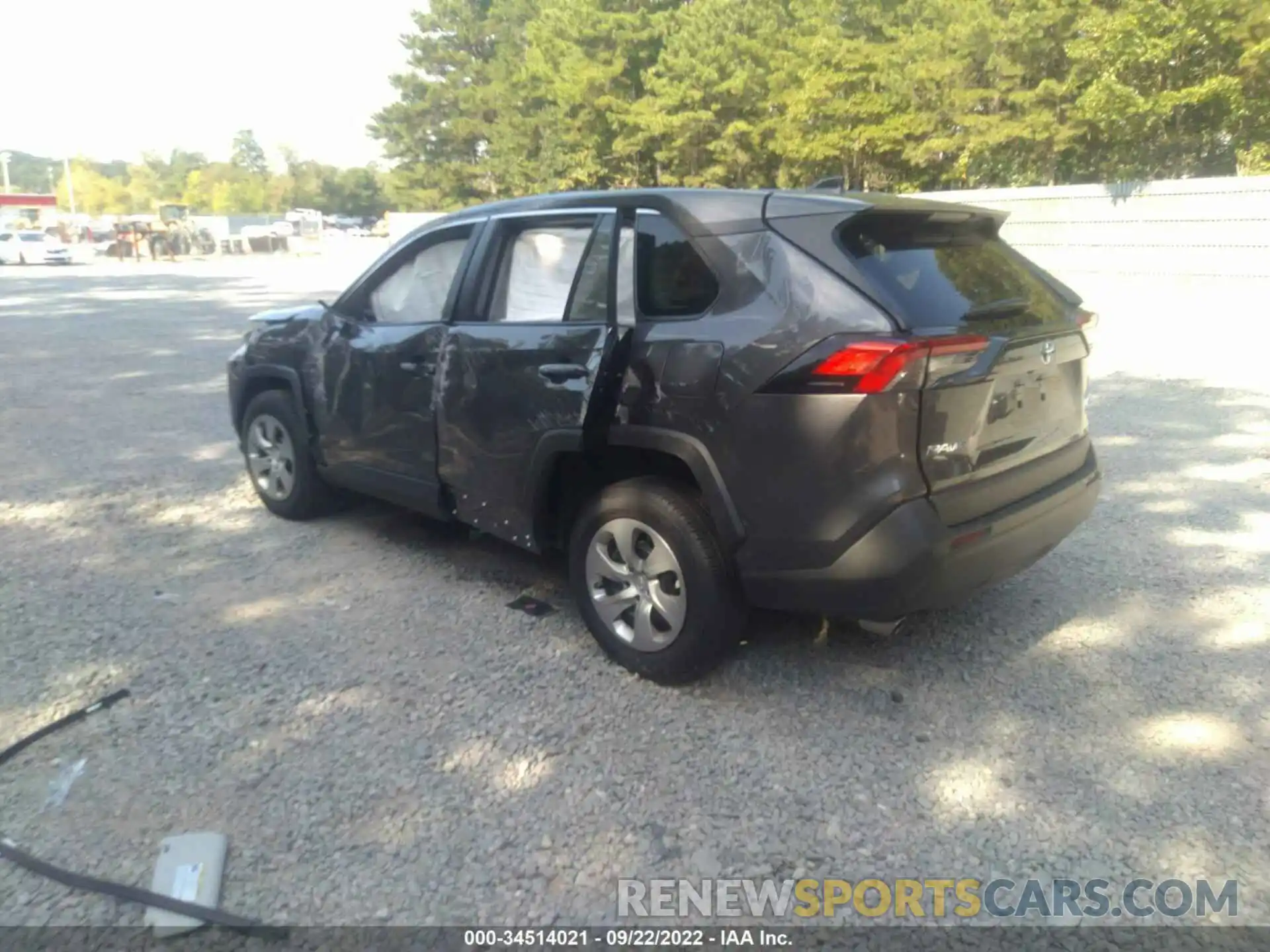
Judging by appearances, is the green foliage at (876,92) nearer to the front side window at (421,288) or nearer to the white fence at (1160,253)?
the white fence at (1160,253)

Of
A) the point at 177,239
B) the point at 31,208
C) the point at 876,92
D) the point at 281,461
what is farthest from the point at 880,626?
the point at 31,208

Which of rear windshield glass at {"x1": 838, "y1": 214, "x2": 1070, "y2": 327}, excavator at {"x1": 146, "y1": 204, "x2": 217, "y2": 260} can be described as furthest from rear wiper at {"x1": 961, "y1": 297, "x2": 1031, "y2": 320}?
excavator at {"x1": 146, "y1": 204, "x2": 217, "y2": 260}

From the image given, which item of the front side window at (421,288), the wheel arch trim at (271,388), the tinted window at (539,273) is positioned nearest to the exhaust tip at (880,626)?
the tinted window at (539,273)

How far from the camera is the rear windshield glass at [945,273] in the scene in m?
3.21

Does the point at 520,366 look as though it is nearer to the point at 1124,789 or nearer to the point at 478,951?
the point at 478,951

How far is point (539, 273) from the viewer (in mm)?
4164

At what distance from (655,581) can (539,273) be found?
56.6 inches

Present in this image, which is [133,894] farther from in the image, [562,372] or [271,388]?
[271,388]

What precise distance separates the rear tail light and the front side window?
6.97 ft

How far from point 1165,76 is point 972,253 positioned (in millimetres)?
17690

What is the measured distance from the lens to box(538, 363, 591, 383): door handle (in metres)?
3.75

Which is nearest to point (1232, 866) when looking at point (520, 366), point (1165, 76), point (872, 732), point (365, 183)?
point (872, 732)

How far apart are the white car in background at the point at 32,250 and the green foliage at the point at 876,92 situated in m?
17.7

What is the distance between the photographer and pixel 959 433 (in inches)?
126
